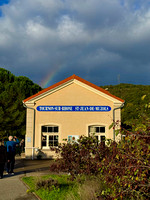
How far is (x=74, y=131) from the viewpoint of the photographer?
16250mm

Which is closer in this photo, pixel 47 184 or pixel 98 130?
pixel 47 184

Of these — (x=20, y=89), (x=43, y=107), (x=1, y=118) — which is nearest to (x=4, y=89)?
(x=20, y=89)

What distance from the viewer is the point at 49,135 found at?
1639cm

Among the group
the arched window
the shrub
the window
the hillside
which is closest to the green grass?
the shrub

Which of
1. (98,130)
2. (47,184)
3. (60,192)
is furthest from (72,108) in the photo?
(60,192)

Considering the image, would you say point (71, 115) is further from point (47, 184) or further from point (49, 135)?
point (47, 184)

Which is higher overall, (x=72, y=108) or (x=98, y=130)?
(x=72, y=108)

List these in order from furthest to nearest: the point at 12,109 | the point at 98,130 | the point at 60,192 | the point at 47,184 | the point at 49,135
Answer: the point at 12,109, the point at 98,130, the point at 49,135, the point at 47,184, the point at 60,192

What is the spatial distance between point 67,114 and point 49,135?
6.50 ft

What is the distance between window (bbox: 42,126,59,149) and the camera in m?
16.4

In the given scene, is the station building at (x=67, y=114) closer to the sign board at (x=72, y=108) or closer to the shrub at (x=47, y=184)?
the sign board at (x=72, y=108)

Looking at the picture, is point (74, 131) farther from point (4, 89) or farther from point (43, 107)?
point (4, 89)

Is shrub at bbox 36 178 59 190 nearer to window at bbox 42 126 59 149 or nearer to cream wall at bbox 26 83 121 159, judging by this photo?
cream wall at bbox 26 83 121 159

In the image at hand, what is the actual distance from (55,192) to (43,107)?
9948mm
